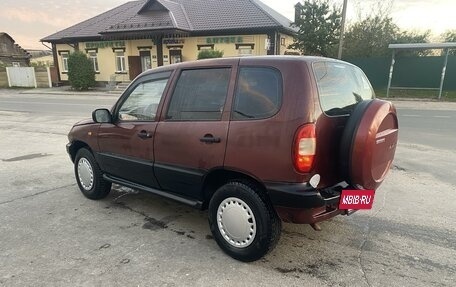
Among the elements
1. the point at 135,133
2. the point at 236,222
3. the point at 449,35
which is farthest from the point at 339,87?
the point at 449,35

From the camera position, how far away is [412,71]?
835 inches

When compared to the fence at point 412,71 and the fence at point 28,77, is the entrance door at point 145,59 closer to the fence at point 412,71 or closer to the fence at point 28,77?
the fence at point 28,77

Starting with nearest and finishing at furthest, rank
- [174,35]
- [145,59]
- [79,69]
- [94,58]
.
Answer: [174,35]
[79,69]
[145,59]
[94,58]

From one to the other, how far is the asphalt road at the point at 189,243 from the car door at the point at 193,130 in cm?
64

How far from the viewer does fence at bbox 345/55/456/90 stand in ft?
67.1

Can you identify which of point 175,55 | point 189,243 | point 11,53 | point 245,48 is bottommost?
point 189,243

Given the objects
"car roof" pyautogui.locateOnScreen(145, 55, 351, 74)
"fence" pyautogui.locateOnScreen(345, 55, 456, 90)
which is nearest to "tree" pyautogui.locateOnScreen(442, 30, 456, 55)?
"fence" pyautogui.locateOnScreen(345, 55, 456, 90)

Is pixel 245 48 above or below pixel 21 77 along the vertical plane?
above

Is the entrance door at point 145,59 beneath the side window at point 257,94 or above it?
above

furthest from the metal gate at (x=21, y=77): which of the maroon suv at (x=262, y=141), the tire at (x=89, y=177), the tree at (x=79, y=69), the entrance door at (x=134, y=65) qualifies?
the maroon suv at (x=262, y=141)

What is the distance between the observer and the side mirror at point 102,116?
418cm

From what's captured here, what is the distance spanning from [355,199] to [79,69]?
29528 millimetres

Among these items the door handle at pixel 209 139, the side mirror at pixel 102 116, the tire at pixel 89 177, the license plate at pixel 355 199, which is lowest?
the tire at pixel 89 177

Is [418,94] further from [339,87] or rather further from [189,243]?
[189,243]
